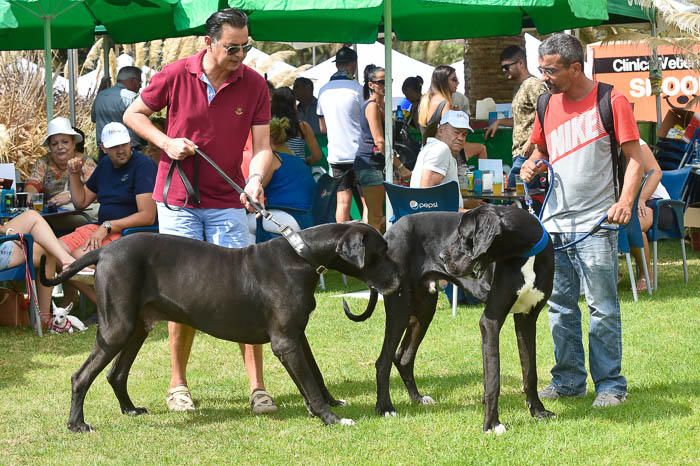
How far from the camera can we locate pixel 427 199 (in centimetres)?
825

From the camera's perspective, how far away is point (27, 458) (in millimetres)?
4812

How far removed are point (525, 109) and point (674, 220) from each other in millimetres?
1821

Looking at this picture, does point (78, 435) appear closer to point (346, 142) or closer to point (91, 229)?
point (91, 229)

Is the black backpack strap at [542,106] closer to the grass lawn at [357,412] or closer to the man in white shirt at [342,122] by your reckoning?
the grass lawn at [357,412]

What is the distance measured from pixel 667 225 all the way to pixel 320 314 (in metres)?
3.62

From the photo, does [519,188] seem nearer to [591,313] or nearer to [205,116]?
[591,313]

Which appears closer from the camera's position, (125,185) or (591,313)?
(591,313)

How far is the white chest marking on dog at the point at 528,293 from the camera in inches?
200

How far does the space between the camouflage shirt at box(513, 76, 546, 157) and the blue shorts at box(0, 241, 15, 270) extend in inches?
194

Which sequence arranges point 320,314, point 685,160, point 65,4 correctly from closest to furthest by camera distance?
point 320,314 < point 65,4 < point 685,160

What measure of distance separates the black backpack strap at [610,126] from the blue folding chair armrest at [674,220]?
4447mm

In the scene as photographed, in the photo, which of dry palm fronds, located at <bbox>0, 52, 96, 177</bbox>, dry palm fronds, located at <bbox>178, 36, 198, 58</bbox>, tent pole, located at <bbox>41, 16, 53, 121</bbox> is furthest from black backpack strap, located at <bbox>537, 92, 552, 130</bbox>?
dry palm fronds, located at <bbox>178, 36, 198, 58</bbox>

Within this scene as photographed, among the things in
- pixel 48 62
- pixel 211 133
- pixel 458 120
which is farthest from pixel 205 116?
pixel 48 62

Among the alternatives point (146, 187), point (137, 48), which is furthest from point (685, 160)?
point (137, 48)
